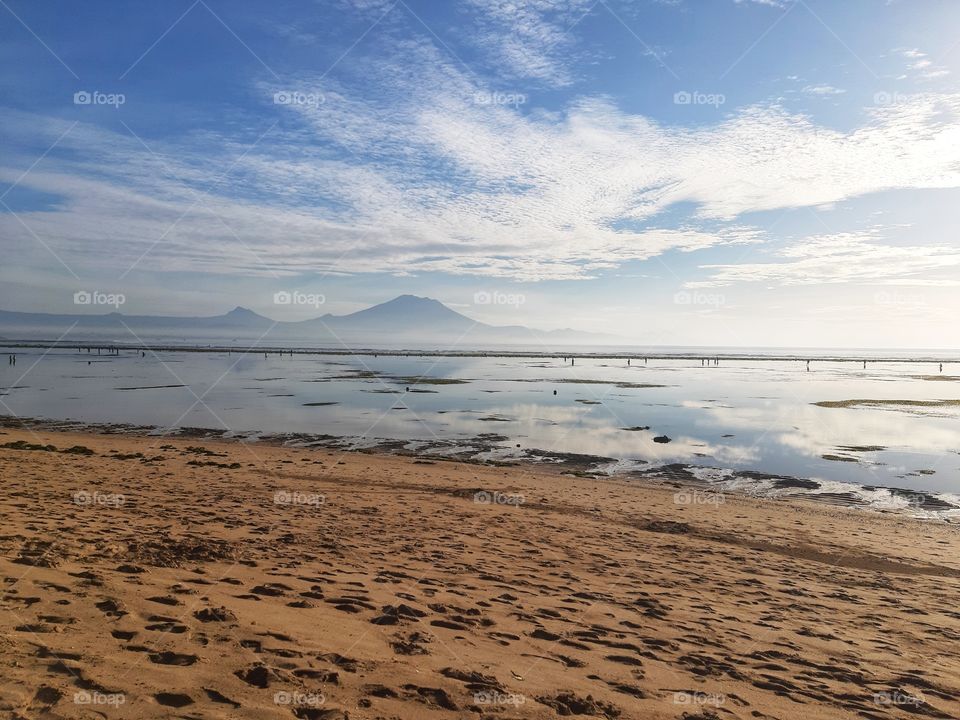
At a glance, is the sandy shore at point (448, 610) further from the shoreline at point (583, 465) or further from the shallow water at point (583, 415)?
the shallow water at point (583, 415)

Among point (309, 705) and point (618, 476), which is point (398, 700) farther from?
point (618, 476)

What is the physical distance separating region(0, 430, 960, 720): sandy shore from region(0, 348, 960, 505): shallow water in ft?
36.8

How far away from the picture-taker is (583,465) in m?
25.1

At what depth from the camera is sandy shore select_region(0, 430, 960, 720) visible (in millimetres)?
5551

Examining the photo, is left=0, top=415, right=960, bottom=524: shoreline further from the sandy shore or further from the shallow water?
the sandy shore

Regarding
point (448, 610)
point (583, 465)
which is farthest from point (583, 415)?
point (448, 610)

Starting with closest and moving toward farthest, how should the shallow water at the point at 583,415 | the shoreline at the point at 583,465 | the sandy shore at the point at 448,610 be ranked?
the sandy shore at the point at 448,610 < the shoreline at the point at 583,465 < the shallow water at the point at 583,415

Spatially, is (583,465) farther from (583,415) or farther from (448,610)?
(448,610)

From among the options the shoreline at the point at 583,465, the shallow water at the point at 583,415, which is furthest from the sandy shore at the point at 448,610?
the shallow water at the point at 583,415

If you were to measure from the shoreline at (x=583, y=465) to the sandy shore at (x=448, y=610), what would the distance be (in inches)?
146

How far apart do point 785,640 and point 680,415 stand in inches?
1359

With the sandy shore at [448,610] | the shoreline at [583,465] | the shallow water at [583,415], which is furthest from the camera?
the shallow water at [583,415]

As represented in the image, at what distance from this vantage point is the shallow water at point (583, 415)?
27031mm

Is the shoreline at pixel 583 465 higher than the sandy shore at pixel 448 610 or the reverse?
the reverse
